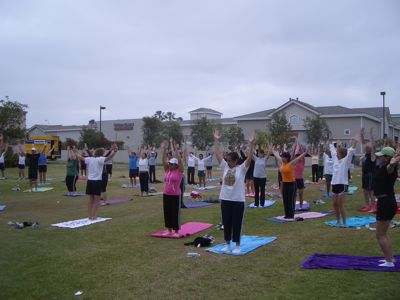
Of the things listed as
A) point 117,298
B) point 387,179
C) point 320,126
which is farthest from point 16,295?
point 320,126

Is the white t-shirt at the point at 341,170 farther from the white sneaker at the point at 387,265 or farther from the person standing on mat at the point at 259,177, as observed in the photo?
the person standing on mat at the point at 259,177

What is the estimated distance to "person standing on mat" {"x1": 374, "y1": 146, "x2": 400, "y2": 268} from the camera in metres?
6.82

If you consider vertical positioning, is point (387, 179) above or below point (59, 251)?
above

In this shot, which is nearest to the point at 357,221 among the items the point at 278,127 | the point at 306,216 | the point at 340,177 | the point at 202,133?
the point at 306,216

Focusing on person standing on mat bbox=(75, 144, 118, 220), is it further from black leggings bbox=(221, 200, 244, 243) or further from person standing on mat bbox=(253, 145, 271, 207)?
person standing on mat bbox=(253, 145, 271, 207)

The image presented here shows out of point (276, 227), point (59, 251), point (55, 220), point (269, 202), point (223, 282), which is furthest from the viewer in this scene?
point (269, 202)

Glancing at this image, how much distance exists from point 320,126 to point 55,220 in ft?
137

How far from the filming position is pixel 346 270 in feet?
22.6

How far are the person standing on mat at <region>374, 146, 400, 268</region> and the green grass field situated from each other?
510 millimetres

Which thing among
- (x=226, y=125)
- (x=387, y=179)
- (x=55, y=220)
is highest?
(x=226, y=125)

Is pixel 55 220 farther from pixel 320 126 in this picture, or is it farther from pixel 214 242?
pixel 320 126

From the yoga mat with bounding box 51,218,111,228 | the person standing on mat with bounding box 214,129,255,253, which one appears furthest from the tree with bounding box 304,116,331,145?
the person standing on mat with bounding box 214,129,255,253

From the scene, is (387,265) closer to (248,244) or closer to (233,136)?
(248,244)

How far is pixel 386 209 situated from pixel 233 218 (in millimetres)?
2811
